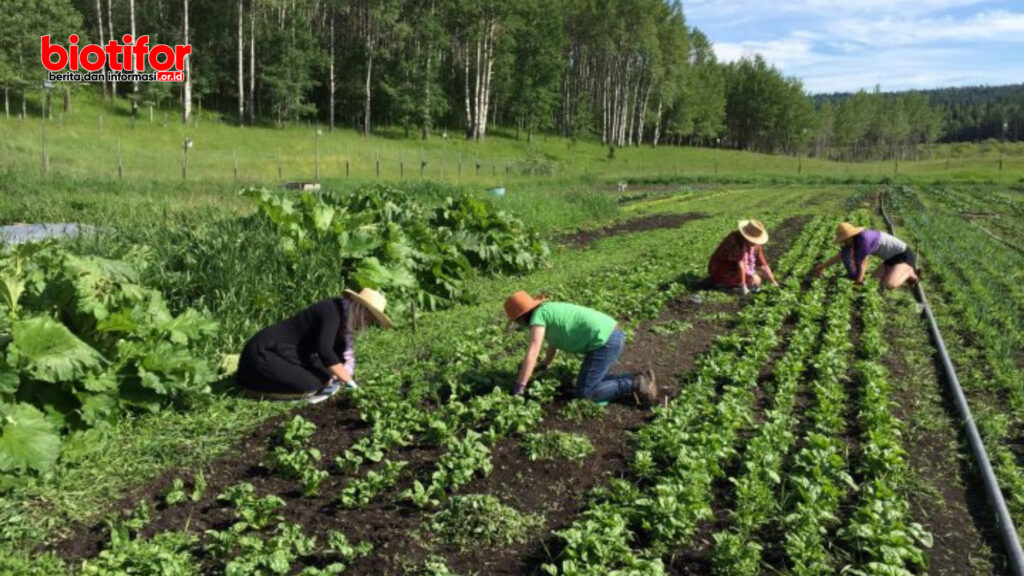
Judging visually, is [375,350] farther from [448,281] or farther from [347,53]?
[347,53]

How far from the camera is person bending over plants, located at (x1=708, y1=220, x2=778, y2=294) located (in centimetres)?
1025

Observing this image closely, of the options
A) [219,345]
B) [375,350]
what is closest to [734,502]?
[375,350]

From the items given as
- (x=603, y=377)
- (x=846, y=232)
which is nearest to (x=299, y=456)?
(x=603, y=377)

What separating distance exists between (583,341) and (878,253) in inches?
278

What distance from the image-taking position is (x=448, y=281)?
10117 mm

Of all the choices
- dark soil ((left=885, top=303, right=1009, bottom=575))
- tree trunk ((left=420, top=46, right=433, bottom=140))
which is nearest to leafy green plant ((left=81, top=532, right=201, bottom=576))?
dark soil ((left=885, top=303, right=1009, bottom=575))

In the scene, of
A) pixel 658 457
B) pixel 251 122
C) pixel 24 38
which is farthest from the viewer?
A: pixel 251 122

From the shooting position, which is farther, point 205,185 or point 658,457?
point 205,185

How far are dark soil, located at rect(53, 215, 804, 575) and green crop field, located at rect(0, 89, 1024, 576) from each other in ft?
0.07

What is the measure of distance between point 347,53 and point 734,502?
56.0 meters

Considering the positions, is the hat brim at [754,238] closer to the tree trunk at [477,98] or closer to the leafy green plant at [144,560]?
the leafy green plant at [144,560]

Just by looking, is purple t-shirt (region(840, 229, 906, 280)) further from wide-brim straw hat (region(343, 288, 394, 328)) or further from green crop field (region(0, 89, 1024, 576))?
wide-brim straw hat (region(343, 288, 394, 328))

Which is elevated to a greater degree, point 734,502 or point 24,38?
point 24,38

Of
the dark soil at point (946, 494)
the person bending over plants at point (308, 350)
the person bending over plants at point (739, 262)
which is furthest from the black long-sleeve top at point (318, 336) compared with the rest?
the person bending over plants at point (739, 262)
